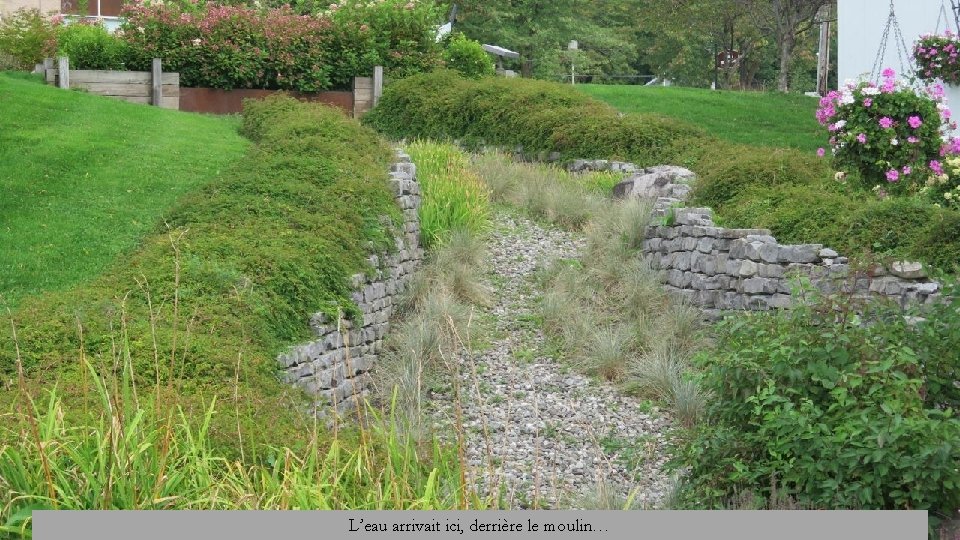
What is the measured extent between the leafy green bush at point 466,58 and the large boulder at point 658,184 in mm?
6254

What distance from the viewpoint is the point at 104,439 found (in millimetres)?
4484

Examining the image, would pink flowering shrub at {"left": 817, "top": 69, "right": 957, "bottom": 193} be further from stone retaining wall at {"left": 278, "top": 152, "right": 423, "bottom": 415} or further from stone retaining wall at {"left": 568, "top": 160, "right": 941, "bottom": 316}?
stone retaining wall at {"left": 278, "top": 152, "right": 423, "bottom": 415}

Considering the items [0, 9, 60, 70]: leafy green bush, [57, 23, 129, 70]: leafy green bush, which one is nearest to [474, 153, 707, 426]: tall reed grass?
[57, 23, 129, 70]: leafy green bush

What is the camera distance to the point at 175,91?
672 inches

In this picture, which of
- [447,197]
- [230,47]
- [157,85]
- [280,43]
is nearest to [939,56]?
[447,197]

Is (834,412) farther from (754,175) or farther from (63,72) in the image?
(63,72)

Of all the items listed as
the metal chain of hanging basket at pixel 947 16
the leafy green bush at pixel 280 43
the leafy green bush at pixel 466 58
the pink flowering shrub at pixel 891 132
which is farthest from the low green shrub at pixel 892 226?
the leafy green bush at pixel 466 58

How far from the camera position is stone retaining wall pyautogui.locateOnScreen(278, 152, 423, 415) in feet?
25.3

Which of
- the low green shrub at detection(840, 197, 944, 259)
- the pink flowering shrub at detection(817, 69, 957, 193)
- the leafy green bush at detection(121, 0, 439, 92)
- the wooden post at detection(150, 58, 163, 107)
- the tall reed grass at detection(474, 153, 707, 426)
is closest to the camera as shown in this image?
the tall reed grass at detection(474, 153, 707, 426)

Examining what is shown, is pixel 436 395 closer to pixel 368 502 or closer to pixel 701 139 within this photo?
pixel 368 502

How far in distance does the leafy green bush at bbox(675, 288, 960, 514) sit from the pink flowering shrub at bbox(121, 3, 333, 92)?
39.6 ft

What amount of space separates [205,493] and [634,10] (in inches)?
1304

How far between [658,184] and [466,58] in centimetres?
713

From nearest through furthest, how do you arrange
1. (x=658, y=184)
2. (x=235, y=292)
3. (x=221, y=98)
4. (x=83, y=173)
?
(x=235, y=292) → (x=83, y=173) → (x=658, y=184) → (x=221, y=98)
